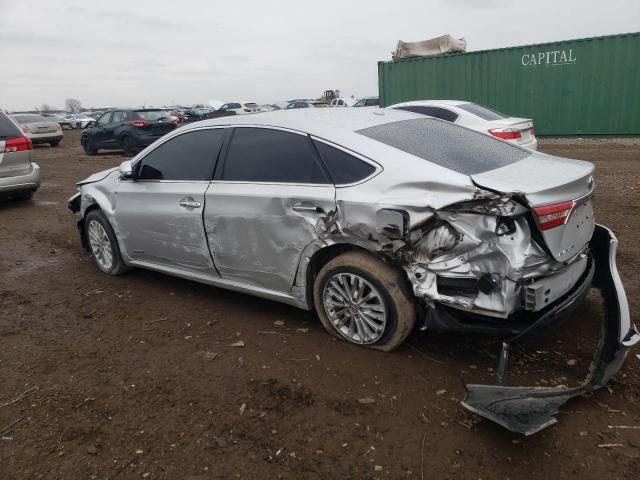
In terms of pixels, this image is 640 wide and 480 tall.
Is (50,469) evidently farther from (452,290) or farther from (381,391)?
(452,290)

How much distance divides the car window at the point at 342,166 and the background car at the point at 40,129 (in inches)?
796

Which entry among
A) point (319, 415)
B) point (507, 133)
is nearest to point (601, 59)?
point (507, 133)

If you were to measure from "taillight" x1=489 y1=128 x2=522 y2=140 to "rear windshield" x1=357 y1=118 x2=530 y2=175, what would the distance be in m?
4.61

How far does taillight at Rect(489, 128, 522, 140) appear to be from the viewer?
Answer: 805cm

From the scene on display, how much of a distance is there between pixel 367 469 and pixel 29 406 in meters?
1.98

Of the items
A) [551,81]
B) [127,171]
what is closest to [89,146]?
[127,171]

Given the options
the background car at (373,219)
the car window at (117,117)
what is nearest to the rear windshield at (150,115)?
the car window at (117,117)

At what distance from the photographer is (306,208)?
3.27 meters

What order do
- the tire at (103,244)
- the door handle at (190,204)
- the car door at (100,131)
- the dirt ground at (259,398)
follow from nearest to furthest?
1. the dirt ground at (259,398)
2. the door handle at (190,204)
3. the tire at (103,244)
4. the car door at (100,131)

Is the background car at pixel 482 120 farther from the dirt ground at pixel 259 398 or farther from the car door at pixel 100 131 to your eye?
the car door at pixel 100 131

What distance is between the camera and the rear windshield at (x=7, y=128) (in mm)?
7844

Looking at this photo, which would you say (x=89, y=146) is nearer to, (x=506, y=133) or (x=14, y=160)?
(x=14, y=160)

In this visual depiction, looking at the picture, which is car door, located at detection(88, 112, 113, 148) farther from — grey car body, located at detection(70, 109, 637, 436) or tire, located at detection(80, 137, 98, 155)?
grey car body, located at detection(70, 109, 637, 436)

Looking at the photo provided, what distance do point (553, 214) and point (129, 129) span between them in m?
15.3
